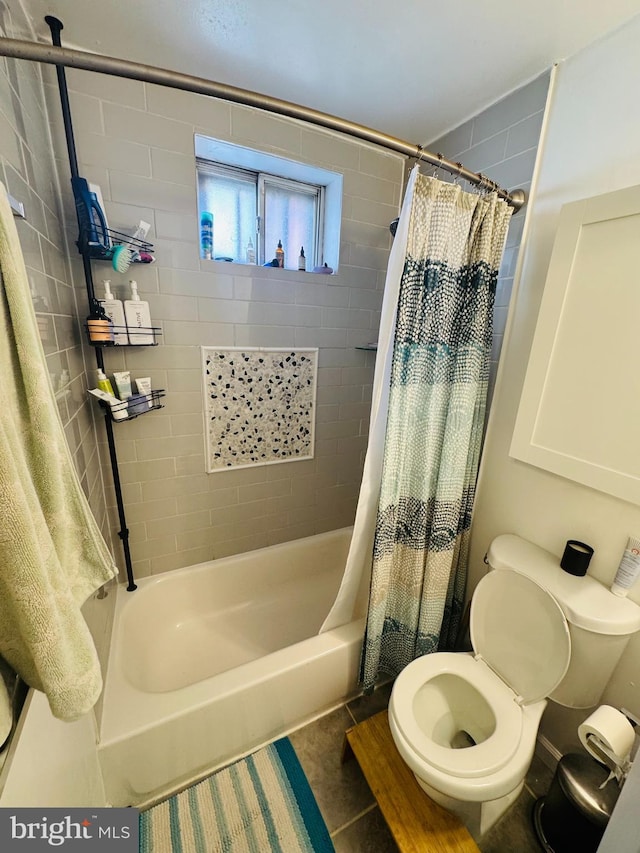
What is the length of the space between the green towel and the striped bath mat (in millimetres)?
1036

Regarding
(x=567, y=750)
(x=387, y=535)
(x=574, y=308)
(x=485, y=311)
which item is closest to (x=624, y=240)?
(x=574, y=308)

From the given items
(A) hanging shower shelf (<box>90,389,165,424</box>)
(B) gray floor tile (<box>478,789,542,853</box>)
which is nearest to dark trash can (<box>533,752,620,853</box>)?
(B) gray floor tile (<box>478,789,542,853</box>)

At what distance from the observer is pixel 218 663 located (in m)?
1.64

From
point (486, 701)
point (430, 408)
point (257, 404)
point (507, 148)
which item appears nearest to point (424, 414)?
point (430, 408)

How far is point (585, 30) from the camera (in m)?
1.04

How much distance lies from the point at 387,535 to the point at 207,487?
39.5 inches

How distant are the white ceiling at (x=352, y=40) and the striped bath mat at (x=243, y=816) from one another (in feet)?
8.54

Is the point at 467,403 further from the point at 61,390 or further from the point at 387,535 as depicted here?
the point at 61,390

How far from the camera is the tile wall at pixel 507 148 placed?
4.12ft

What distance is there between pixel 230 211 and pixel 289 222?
321 millimetres

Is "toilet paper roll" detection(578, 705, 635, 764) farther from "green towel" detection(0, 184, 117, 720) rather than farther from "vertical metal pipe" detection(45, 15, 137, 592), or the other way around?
"vertical metal pipe" detection(45, 15, 137, 592)

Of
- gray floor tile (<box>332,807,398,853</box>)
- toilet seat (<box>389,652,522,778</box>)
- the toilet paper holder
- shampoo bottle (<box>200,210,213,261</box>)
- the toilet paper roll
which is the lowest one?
gray floor tile (<box>332,807,398,853</box>)

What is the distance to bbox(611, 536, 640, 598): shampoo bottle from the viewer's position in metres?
1.04

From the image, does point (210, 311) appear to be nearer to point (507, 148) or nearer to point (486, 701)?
point (507, 148)
